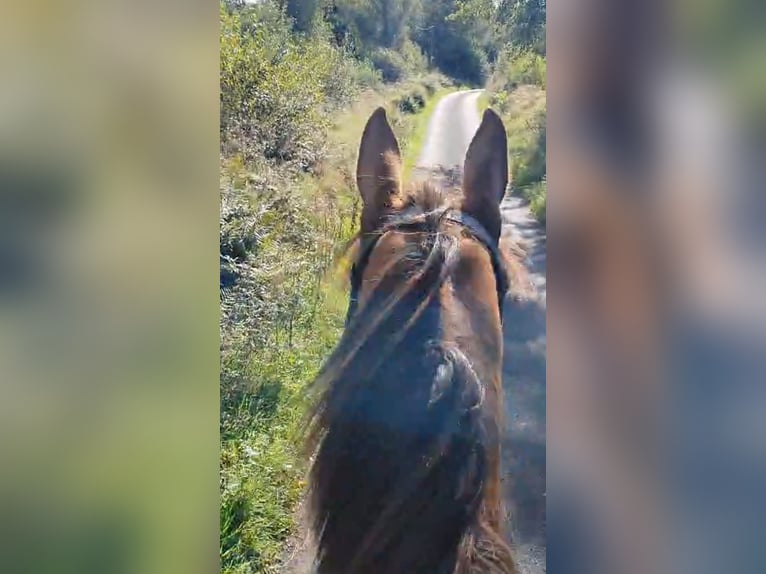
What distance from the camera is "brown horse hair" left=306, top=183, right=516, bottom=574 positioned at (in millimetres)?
1998

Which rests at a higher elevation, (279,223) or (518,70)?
(518,70)

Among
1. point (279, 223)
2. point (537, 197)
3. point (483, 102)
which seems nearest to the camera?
point (537, 197)

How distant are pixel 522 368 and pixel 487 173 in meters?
0.60

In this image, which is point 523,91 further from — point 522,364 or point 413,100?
point 522,364

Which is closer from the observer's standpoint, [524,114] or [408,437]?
[524,114]

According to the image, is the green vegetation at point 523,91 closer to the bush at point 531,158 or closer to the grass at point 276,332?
the bush at point 531,158

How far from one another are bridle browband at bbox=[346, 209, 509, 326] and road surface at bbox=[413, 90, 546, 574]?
2.0 inches

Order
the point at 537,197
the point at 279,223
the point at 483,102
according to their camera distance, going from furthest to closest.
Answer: the point at 279,223 → the point at 483,102 → the point at 537,197

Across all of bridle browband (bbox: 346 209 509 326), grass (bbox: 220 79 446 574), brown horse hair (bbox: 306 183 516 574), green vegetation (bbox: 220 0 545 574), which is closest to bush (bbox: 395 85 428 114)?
green vegetation (bbox: 220 0 545 574)

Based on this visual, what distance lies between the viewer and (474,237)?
205 centimetres

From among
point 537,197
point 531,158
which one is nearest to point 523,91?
point 531,158
